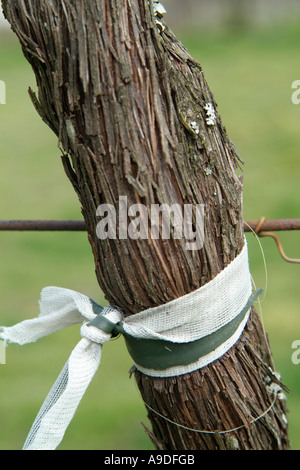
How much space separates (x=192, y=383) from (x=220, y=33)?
5842mm

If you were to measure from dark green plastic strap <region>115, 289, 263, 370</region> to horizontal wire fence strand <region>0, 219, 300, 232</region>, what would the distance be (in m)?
0.26

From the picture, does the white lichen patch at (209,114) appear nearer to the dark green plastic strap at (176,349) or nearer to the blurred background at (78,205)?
the dark green plastic strap at (176,349)

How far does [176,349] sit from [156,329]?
5cm

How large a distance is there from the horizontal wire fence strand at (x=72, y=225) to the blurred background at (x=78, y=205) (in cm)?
93

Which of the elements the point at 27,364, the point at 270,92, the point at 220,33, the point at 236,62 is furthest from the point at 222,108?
the point at 27,364

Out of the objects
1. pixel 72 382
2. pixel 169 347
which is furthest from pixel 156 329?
pixel 72 382

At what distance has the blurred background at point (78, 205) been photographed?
2295 millimetres

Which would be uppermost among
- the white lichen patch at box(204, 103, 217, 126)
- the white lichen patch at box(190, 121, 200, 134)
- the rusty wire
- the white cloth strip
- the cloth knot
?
the white lichen patch at box(204, 103, 217, 126)

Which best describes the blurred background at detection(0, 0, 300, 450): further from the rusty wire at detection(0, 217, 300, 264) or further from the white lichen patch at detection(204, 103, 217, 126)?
the white lichen patch at detection(204, 103, 217, 126)

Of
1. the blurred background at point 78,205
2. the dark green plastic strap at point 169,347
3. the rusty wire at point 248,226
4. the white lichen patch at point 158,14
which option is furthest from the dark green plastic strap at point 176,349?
the blurred background at point 78,205

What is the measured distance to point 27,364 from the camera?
2.56m

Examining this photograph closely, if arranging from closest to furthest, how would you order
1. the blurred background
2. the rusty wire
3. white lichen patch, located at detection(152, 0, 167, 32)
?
white lichen patch, located at detection(152, 0, 167, 32) < the rusty wire < the blurred background

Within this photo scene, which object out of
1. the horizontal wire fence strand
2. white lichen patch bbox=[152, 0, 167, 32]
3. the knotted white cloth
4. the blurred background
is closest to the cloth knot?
the knotted white cloth

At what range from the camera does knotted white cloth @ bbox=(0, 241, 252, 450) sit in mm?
953
